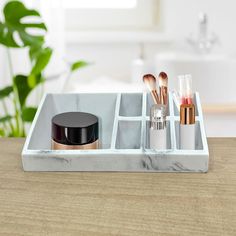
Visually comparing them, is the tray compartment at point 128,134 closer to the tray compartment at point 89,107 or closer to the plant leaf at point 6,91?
the tray compartment at point 89,107

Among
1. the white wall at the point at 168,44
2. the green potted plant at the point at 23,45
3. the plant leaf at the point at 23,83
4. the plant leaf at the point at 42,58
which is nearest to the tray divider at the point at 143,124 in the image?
the green potted plant at the point at 23,45

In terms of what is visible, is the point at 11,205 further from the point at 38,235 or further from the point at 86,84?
the point at 86,84

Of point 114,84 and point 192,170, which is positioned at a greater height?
point 192,170

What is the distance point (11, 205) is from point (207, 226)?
0.87ft

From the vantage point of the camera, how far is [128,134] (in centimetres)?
99

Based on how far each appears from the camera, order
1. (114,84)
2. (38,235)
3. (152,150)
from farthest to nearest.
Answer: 1. (114,84)
2. (152,150)
3. (38,235)

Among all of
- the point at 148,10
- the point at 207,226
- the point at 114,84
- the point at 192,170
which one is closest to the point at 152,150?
the point at 192,170

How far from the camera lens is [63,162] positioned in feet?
2.93

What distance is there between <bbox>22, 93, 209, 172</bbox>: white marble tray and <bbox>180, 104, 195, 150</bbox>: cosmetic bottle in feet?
0.05

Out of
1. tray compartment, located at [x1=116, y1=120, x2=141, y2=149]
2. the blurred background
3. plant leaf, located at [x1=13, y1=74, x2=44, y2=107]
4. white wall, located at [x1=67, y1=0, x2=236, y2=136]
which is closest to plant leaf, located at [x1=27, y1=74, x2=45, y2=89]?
plant leaf, located at [x1=13, y1=74, x2=44, y2=107]

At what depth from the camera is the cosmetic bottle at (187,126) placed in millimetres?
922

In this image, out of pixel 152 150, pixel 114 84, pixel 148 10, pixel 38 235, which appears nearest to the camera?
pixel 38 235

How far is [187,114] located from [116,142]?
0.12 meters

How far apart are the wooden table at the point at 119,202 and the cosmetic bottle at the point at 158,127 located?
0.06m
